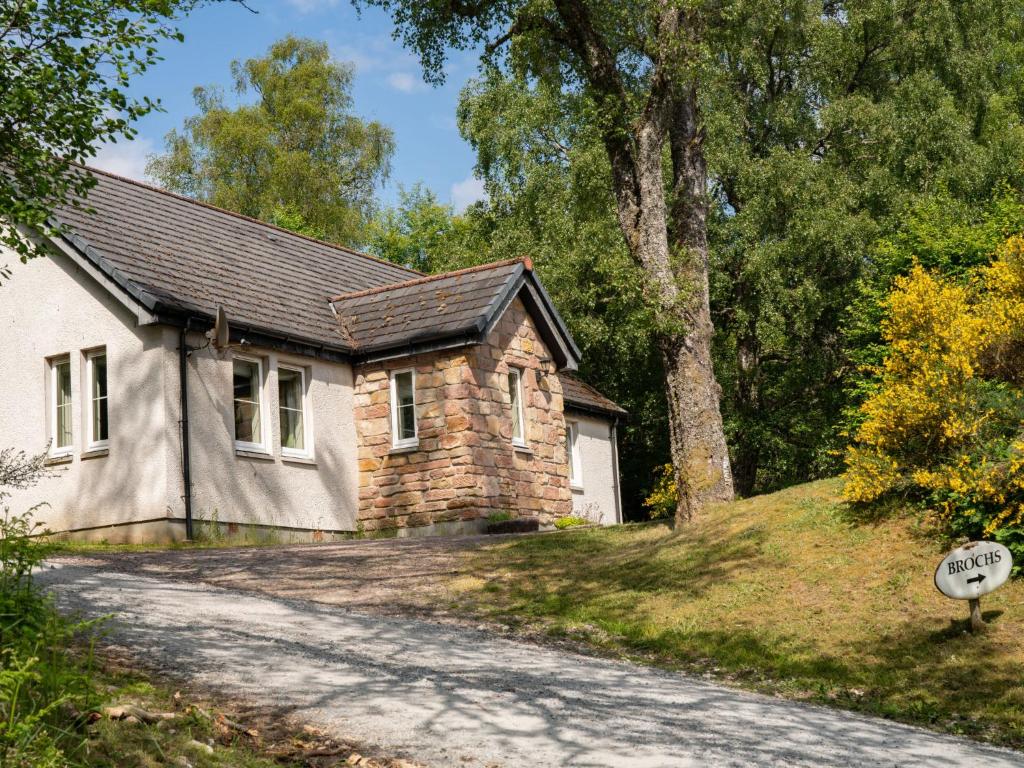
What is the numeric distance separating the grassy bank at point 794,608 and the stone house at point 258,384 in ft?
17.0

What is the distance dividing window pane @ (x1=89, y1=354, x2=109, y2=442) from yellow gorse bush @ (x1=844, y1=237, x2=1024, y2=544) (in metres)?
11.3

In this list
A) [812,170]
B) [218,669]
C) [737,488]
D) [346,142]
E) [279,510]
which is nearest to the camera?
[218,669]

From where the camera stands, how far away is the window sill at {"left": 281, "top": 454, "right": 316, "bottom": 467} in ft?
67.1

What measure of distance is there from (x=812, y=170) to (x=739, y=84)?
4.19 meters

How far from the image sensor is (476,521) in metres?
20.8

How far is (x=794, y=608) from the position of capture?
12109mm

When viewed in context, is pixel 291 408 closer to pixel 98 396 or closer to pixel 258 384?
pixel 258 384

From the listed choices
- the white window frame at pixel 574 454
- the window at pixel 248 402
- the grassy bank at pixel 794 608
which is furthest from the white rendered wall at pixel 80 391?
the white window frame at pixel 574 454

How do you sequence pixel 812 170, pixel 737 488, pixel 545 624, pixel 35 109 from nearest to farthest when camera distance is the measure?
pixel 35 109
pixel 545 624
pixel 812 170
pixel 737 488

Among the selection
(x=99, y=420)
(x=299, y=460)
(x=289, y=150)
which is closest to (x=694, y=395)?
(x=299, y=460)

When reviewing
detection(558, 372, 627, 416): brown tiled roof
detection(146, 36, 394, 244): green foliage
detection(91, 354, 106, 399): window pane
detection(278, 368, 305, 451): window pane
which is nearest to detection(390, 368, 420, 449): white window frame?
detection(278, 368, 305, 451): window pane

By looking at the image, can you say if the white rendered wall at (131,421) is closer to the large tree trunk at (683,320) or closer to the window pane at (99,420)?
the window pane at (99,420)

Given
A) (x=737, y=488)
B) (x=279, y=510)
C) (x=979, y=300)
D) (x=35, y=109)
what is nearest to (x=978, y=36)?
(x=737, y=488)

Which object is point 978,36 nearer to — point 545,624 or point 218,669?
point 545,624
